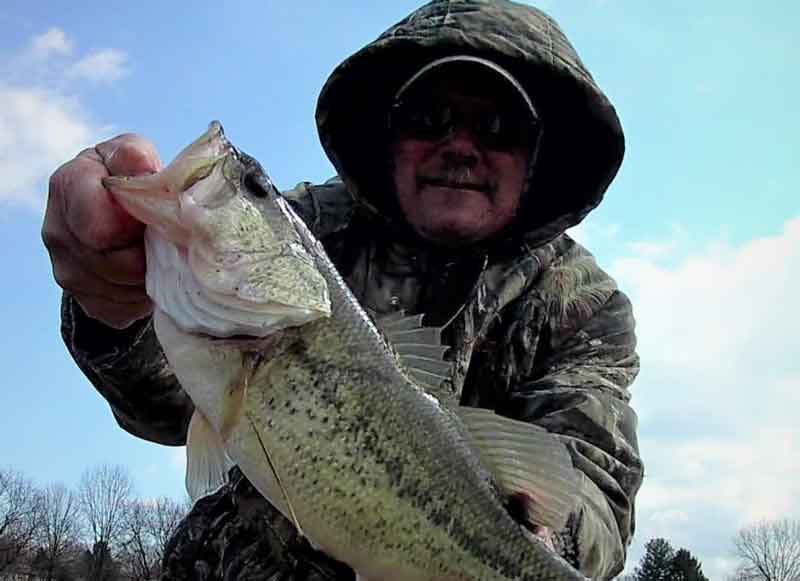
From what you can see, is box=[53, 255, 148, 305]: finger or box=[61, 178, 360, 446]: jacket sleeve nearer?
box=[53, 255, 148, 305]: finger

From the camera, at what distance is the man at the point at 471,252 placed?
4.08 m

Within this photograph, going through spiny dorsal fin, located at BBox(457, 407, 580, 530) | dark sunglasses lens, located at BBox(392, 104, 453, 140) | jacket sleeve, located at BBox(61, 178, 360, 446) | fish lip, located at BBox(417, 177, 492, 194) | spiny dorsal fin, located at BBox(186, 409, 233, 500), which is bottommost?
spiny dorsal fin, located at BBox(186, 409, 233, 500)

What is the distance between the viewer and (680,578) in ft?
209

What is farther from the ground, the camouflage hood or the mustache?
the camouflage hood

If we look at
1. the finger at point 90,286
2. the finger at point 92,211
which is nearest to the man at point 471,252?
the finger at point 90,286

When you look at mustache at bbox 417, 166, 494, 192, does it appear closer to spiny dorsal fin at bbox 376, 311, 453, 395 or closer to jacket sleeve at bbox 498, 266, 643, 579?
jacket sleeve at bbox 498, 266, 643, 579

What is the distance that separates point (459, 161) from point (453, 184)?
0.11 meters

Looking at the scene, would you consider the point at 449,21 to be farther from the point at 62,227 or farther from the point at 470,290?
the point at 62,227

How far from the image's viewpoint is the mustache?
459cm

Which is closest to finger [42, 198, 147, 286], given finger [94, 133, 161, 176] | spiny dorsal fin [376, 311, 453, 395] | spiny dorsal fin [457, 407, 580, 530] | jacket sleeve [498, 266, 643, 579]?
finger [94, 133, 161, 176]

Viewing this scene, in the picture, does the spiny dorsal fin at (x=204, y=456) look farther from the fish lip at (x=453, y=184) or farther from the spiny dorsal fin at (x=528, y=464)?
the fish lip at (x=453, y=184)

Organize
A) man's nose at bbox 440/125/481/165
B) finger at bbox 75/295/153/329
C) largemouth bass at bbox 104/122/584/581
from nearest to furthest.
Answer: largemouth bass at bbox 104/122/584/581 → finger at bbox 75/295/153/329 → man's nose at bbox 440/125/481/165

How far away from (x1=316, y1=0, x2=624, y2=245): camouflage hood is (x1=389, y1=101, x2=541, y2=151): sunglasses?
26cm

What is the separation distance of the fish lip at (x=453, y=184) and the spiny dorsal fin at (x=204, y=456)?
2.04 meters
